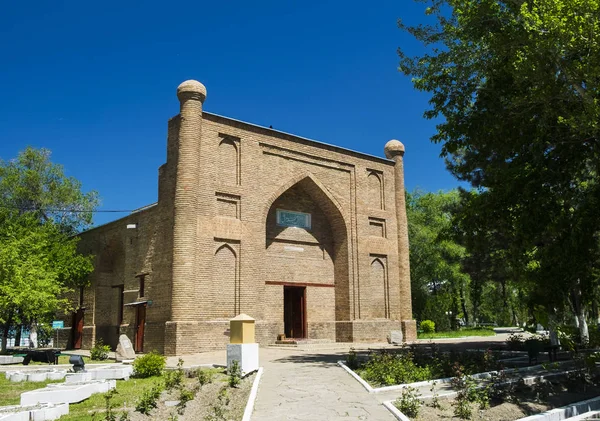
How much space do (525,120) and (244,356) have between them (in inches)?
331

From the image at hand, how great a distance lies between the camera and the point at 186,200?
19344 millimetres

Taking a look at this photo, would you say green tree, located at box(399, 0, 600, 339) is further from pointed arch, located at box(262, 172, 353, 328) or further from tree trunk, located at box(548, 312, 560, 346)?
pointed arch, located at box(262, 172, 353, 328)

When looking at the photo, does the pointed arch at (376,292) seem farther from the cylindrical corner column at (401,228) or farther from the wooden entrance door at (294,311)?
the wooden entrance door at (294,311)

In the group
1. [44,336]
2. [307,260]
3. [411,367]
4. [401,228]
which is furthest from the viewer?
[44,336]

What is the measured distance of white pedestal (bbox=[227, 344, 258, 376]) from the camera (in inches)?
466

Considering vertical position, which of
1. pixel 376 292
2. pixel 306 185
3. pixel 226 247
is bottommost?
pixel 376 292

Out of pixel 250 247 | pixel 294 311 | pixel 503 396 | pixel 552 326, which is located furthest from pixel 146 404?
pixel 294 311

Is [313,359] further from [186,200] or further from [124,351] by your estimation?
[186,200]

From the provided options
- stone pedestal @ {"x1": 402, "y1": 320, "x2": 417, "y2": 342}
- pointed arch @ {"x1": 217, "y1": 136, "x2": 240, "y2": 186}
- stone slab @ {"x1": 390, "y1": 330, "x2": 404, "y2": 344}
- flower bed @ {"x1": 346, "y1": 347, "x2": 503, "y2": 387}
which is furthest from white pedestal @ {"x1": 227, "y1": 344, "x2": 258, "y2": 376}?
stone pedestal @ {"x1": 402, "y1": 320, "x2": 417, "y2": 342}

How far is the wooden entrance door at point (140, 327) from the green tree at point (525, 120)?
13358 millimetres

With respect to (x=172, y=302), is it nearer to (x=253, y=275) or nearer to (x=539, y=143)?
(x=253, y=275)

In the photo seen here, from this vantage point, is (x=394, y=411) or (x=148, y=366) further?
(x=148, y=366)

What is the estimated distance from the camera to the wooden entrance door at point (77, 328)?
2670cm

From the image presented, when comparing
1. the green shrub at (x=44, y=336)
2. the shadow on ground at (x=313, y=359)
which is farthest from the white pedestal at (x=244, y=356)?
the green shrub at (x=44, y=336)
